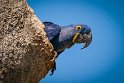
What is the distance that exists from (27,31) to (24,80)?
43cm

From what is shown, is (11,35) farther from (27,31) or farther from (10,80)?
(10,80)

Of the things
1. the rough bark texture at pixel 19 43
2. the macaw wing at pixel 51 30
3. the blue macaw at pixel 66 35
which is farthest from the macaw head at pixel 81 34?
the rough bark texture at pixel 19 43

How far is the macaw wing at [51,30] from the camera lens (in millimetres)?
2381

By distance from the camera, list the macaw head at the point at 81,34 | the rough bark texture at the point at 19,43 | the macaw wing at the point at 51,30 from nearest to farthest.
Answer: the rough bark texture at the point at 19,43 < the macaw wing at the point at 51,30 < the macaw head at the point at 81,34

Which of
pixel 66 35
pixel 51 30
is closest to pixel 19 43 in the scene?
pixel 51 30

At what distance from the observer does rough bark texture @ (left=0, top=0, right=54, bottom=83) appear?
2.04 meters

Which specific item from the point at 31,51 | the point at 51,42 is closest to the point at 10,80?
the point at 31,51

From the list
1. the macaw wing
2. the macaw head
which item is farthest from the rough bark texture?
the macaw head

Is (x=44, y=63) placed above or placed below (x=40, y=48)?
below

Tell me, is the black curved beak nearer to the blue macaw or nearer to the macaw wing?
the blue macaw

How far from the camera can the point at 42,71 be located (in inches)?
88.5

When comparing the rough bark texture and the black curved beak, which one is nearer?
the rough bark texture

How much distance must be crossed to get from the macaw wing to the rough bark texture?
8.4 inches

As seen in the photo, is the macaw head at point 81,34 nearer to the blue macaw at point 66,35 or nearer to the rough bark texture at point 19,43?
the blue macaw at point 66,35
